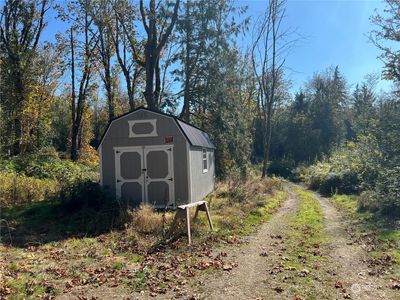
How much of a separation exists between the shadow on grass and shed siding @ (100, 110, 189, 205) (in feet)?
5.73

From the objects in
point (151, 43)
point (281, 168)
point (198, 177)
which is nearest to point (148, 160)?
point (198, 177)

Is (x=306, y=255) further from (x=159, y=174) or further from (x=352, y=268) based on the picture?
(x=159, y=174)

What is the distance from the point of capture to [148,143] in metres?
13.3

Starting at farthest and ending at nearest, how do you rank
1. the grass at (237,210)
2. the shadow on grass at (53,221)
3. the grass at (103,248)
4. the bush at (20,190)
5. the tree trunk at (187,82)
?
the tree trunk at (187,82)
the bush at (20,190)
the grass at (237,210)
the shadow on grass at (53,221)
the grass at (103,248)

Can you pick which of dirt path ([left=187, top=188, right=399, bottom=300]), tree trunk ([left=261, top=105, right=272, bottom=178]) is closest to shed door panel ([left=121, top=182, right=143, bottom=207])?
dirt path ([left=187, top=188, right=399, bottom=300])

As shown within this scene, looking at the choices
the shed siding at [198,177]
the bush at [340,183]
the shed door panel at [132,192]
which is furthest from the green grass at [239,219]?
the bush at [340,183]

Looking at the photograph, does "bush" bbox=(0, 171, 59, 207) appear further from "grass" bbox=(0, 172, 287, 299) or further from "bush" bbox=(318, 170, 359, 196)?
"bush" bbox=(318, 170, 359, 196)

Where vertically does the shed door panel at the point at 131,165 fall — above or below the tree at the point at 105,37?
below

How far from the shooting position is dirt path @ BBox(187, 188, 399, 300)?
562cm

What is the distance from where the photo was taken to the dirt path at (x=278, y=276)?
18.4ft

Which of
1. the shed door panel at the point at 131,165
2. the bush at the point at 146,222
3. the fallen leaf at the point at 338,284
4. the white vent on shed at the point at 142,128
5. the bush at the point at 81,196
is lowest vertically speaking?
the fallen leaf at the point at 338,284

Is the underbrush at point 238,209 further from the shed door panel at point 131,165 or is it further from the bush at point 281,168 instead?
the bush at point 281,168

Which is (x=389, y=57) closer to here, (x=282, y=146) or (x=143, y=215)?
(x=143, y=215)

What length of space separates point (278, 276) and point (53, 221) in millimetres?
7671
